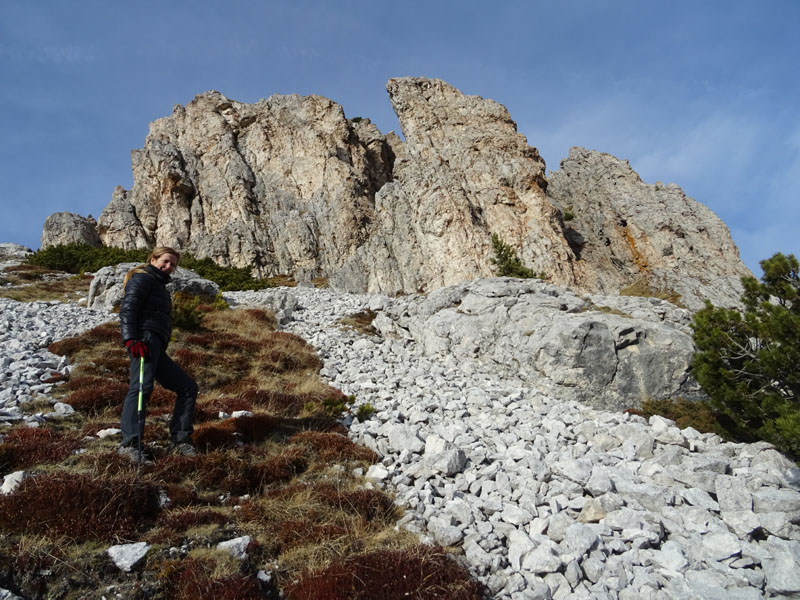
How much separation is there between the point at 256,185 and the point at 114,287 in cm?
5099

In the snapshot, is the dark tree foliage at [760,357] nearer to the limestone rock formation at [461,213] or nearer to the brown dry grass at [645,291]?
the limestone rock formation at [461,213]

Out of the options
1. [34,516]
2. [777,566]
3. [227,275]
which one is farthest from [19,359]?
[227,275]

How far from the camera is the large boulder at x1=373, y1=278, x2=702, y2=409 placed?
11820mm

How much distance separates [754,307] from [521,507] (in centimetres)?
717

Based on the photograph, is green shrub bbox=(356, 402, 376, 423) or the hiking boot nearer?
the hiking boot

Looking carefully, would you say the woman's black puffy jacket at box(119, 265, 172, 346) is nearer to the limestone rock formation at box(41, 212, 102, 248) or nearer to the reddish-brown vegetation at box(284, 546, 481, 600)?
the reddish-brown vegetation at box(284, 546, 481, 600)

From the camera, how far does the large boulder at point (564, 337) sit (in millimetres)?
11820

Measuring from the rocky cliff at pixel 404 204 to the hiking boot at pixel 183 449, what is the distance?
36772mm

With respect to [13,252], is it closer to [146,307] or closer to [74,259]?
[74,259]

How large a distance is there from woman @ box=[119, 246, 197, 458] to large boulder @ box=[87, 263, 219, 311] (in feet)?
45.3

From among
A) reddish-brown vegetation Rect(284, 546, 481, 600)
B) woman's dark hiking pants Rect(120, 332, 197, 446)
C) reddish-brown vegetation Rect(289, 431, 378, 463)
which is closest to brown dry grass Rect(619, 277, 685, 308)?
reddish-brown vegetation Rect(289, 431, 378, 463)

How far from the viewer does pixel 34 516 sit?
4.34 meters

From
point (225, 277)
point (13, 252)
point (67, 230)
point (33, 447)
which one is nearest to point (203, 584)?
point (33, 447)

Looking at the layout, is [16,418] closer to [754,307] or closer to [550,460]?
[550,460]
